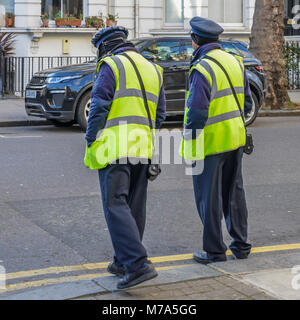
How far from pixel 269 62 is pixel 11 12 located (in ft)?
25.7

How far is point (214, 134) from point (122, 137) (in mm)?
828

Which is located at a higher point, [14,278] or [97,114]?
[97,114]

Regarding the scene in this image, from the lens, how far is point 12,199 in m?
8.26

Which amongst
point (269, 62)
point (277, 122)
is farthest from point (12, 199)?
point (269, 62)

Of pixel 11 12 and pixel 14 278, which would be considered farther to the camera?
pixel 11 12

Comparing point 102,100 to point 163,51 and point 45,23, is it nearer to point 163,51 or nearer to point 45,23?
point 163,51

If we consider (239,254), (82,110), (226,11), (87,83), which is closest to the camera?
(239,254)

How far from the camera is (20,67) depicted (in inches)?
861

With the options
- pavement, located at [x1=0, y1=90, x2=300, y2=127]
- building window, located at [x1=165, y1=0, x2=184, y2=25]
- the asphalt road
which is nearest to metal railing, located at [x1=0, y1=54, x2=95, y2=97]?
pavement, located at [x1=0, y1=90, x2=300, y2=127]

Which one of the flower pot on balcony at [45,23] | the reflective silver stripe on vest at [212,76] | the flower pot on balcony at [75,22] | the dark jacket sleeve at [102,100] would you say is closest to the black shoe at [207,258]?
the reflective silver stripe on vest at [212,76]

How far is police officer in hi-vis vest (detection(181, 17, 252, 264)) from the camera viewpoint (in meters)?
5.68

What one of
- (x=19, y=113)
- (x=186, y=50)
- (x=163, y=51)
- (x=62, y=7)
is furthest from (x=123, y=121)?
(x=62, y=7)

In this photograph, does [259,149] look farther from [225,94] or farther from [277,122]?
[225,94]

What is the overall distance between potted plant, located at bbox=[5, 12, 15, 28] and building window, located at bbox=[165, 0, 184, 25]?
460 cm
